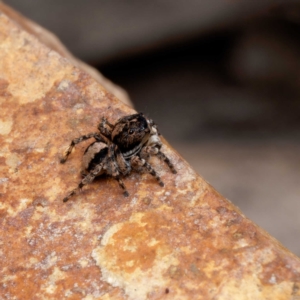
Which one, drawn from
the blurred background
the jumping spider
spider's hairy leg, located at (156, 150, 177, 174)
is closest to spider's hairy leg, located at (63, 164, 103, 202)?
the jumping spider

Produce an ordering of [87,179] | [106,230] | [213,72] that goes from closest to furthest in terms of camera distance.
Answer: [106,230] < [87,179] < [213,72]

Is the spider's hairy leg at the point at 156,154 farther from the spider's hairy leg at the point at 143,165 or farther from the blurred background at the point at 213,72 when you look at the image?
the blurred background at the point at 213,72

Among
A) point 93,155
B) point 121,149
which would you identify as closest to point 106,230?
point 93,155

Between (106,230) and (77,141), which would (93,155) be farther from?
(106,230)

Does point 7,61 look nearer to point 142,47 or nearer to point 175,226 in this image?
point 175,226

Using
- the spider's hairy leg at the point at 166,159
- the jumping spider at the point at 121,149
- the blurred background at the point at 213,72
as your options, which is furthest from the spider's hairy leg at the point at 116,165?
the blurred background at the point at 213,72

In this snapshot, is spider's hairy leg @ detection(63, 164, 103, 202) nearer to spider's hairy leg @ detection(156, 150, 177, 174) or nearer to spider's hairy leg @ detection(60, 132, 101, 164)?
spider's hairy leg @ detection(60, 132, 101, 164)
